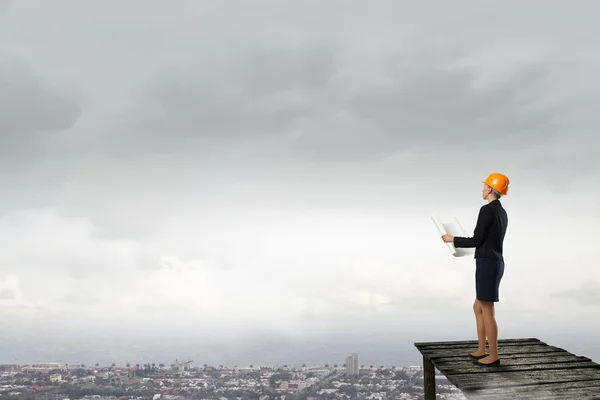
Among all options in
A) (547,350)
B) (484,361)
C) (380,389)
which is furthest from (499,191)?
(380,389)

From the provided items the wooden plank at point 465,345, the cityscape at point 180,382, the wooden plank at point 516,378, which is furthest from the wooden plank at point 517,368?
the cityscape at point 180,382

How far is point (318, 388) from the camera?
68.6 meters

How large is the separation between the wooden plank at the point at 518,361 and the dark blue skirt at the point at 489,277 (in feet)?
3.73

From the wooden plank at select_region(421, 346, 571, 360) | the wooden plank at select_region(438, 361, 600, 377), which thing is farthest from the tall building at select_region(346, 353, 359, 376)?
the wooden plank at select_region(438, 361, 600, 377)

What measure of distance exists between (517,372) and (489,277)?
4.63 ft

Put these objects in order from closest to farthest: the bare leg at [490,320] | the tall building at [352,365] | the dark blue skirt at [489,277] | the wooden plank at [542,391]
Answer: the wooden plank at [542,391] → the dark blue skirt at [489,277] → the bare leg at [490,320] → the tall building at [352,365]

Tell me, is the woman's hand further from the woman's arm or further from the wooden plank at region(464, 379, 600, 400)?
the wooden plank at region(464, 379, 600, 400)

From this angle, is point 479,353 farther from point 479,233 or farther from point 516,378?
point 479,233

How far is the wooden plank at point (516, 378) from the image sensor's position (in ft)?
23.0

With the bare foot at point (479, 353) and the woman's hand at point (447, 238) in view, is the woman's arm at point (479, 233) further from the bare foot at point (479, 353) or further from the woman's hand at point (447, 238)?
the bare foot at point (479, 353)

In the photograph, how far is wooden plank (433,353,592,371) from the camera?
8164 mm

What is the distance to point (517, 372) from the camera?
7.73 meters

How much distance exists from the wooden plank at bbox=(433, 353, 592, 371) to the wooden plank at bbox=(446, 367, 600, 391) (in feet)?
1.49

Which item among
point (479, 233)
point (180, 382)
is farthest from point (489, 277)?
point (180, 382)
